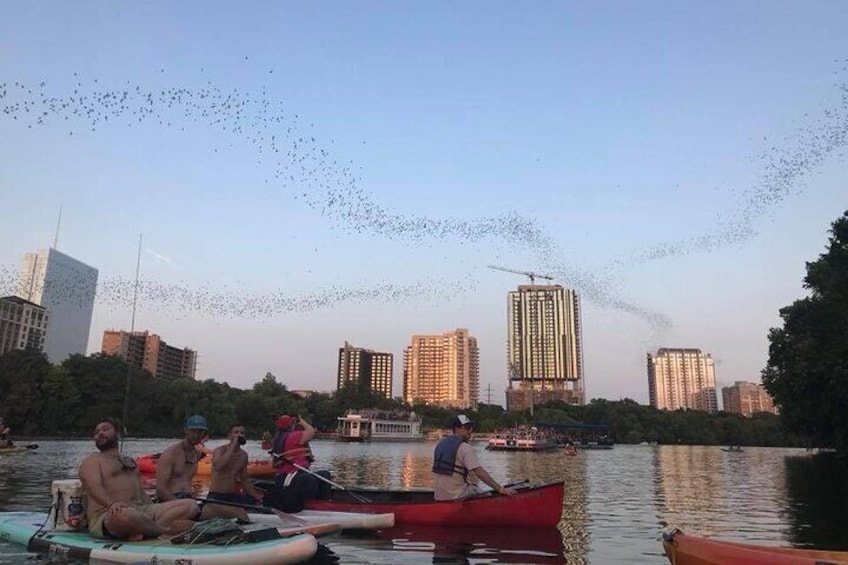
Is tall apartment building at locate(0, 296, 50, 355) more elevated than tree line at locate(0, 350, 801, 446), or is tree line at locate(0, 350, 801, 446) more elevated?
tall apartment building at locate(0, 296, 50, 355)

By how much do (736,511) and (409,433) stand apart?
4793 inches

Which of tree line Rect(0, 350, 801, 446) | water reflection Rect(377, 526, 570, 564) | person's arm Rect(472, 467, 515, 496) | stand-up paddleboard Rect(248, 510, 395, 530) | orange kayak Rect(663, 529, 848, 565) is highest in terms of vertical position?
tree line Rect(0, 350, 801, 446)

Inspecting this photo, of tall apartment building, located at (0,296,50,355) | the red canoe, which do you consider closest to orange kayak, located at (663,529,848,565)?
the red canoe

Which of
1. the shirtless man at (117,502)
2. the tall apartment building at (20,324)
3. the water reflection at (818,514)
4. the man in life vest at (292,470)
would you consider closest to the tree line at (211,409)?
the man in life vest at (292,470)

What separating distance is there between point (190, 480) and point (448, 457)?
5.39m

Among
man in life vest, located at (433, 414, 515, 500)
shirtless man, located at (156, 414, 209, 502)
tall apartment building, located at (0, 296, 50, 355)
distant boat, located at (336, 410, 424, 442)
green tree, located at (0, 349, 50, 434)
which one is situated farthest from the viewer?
tall apartment building, located at (0, 296, 50, 355)

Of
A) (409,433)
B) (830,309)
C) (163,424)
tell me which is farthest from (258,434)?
(830,309)

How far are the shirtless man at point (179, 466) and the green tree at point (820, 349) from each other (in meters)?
32.0

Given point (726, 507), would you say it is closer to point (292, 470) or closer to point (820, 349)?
point (292, 470)

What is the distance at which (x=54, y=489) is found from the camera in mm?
10102

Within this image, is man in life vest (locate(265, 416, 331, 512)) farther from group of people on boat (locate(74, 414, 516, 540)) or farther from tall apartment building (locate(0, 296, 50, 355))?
tall apartment building (locate(0, 296, 50, 355))

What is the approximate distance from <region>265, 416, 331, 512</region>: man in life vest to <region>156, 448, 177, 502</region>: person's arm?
11.0 ft

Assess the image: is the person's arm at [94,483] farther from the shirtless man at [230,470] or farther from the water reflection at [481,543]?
the water reflection at [481,543]

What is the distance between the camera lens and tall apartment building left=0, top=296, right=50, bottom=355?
149 meters
